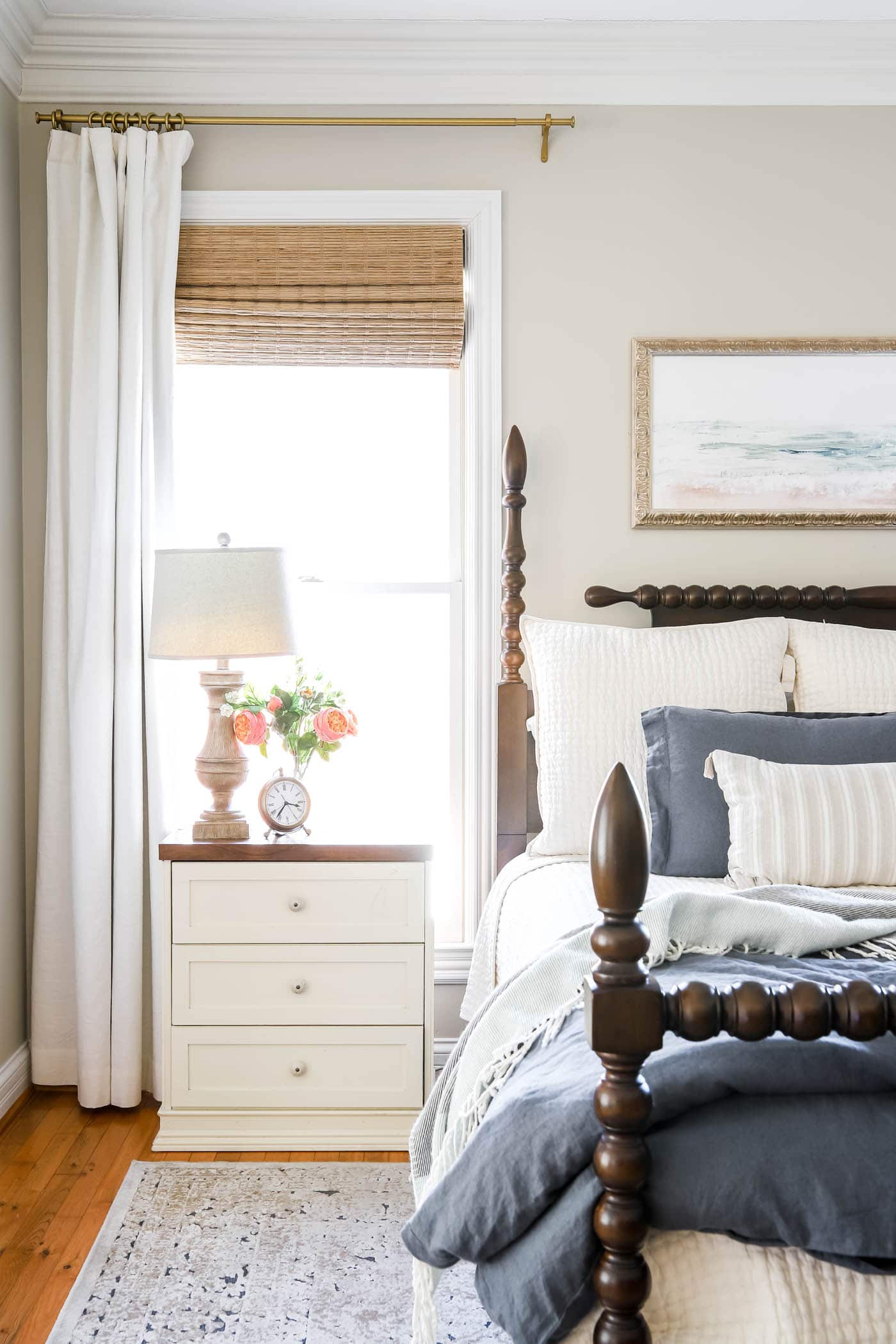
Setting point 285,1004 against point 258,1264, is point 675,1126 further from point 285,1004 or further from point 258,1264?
point 285,1004

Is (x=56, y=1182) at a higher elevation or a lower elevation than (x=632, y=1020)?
lower

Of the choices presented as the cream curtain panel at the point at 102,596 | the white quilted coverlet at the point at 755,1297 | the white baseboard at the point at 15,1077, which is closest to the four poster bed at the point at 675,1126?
the white quilted coverlet at the point at 755,1297

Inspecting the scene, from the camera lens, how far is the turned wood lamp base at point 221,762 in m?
2.40

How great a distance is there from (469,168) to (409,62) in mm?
303

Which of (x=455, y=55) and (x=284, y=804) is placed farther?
(x=455, y=55)

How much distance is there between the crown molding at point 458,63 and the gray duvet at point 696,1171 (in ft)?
8.26

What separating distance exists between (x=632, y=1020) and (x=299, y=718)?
5.23 feet

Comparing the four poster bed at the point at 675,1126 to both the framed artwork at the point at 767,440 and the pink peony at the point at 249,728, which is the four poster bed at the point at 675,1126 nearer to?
the pink peony at the point at 249,728

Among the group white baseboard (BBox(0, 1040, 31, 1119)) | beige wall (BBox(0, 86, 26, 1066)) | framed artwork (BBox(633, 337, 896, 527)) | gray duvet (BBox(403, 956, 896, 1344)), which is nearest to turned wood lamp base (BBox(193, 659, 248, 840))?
beige wall (BBox(0, 86, 26, 1066))

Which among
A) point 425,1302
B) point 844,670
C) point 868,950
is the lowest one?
point 425,1302

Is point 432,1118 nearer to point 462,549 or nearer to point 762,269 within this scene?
point 462,549

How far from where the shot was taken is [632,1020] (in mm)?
995

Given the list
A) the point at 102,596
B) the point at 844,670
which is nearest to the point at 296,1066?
the point at 102,596

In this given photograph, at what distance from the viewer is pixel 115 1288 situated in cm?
181
